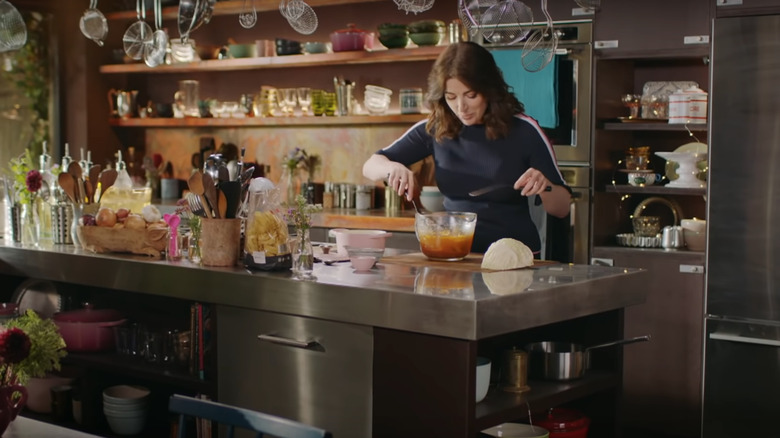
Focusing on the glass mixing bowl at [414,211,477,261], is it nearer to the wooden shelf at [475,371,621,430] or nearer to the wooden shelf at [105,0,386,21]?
the wooden shelf at [475,371,621,430]

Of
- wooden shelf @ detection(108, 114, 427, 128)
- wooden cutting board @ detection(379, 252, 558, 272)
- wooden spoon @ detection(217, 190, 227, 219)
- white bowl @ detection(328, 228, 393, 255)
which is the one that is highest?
wooden shelf @ detection(108, 114, 427, 128)

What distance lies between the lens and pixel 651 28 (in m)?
4.69

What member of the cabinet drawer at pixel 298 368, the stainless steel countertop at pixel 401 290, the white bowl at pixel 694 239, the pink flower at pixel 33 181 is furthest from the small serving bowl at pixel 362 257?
the white bowl at pixel 694 239

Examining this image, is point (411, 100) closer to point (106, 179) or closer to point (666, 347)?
point (666, 347)

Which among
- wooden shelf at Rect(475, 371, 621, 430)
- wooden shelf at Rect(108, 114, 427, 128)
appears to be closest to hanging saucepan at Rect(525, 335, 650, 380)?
wooden shelf at Rect(475, 371, 621, 430)

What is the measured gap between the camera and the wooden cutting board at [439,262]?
3.06 meters

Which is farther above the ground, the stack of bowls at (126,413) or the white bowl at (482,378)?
the white bowl at (482,378)

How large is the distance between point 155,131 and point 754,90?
445 cm

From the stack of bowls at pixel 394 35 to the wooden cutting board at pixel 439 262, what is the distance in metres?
2.59

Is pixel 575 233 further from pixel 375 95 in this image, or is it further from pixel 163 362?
pixel 163 362

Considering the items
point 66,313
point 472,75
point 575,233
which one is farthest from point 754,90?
point 66,313

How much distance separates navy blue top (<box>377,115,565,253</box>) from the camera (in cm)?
367

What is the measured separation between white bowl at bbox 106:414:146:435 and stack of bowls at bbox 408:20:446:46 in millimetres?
3069

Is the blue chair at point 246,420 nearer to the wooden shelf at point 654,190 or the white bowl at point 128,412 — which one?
the white bowl at point 128,412
